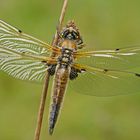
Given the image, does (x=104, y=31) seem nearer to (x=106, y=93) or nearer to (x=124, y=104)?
(x=124, y=104)

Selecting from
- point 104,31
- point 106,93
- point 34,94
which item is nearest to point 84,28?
point 104,31

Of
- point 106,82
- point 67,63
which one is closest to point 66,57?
point 67,63

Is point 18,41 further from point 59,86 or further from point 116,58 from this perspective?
point 116,58

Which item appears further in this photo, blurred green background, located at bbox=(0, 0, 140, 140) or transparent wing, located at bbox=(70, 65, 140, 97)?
blurred green background, located at bbox=(0, 0, 140, 140)

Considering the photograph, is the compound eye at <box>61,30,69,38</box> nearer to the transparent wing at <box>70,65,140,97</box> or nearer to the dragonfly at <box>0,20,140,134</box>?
the dragonfly at <box>0,20,140,134</box>

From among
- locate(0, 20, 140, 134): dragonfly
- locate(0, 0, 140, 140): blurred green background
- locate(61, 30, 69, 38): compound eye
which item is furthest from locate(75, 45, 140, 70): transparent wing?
locate(0, 0, 140, 140): blurred green background

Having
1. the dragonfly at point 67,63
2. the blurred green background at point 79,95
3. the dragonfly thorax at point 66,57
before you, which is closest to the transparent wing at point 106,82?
the dragonfly at point 67,63

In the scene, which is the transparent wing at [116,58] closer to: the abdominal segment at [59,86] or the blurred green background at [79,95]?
the abdominal segment at [59,86]
